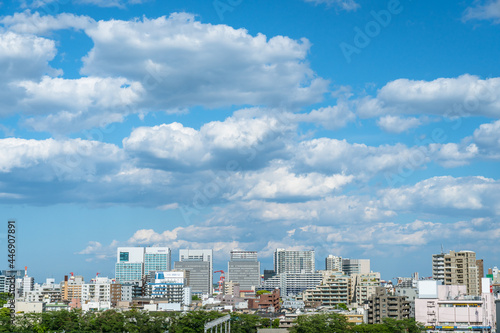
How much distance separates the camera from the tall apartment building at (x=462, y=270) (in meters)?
134

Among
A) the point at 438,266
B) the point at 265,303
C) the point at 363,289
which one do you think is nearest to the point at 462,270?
the point at 438,266

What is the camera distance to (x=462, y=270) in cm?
13475

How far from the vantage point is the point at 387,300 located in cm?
9688

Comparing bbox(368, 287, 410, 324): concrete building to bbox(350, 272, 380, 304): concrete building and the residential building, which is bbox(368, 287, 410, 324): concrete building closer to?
the residential building

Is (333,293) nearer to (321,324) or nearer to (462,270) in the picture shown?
(462,270)

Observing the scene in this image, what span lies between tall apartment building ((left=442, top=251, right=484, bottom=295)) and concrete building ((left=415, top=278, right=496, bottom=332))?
46.2 meters

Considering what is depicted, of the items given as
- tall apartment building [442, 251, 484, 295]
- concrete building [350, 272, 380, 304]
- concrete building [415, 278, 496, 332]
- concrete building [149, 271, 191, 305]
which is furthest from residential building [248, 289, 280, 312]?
concrete building [415, 278, 496, 332]

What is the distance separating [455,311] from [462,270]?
173 feet

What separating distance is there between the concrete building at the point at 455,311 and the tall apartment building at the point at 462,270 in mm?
46243

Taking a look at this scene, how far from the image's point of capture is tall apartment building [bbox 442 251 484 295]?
13400 centimetres

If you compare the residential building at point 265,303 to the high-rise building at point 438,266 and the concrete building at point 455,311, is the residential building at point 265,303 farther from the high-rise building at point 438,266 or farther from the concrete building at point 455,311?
the concrete building at point 455,311

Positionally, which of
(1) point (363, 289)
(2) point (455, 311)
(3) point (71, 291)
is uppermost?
(2) point (455, 311)

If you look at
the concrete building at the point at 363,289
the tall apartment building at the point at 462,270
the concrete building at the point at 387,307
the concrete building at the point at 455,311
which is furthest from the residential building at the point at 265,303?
the concrete building at the point at 455,311

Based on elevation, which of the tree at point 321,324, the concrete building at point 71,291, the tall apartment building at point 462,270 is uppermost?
the tall apartment building at point 462,270
